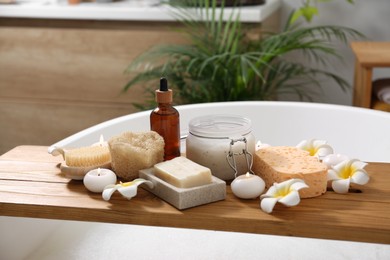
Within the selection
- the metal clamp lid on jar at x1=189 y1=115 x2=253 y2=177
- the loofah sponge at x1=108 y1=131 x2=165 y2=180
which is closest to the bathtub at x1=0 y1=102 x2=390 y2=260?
the loofah sponge at x1=108 y1=131 x2=165 y2=180

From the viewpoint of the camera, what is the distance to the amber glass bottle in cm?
163

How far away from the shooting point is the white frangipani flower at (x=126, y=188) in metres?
1.46

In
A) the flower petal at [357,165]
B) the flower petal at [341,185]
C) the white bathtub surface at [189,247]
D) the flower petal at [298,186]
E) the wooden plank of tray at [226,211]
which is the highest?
the flower petal at [298,186]

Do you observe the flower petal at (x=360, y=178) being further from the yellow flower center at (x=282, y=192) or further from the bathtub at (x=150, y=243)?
the bathtub at (x=150, y=243)

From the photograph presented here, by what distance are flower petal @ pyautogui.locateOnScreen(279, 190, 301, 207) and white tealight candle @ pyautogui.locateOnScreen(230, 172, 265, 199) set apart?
88 mm

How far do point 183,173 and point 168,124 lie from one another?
0.21 metres

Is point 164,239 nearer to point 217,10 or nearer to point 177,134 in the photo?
point 177,134

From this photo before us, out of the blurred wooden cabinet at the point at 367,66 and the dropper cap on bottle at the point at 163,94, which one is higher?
the dropper cap on bottle at the point at 163,94

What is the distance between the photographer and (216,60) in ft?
10.1

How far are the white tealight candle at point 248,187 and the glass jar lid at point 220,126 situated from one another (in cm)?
13

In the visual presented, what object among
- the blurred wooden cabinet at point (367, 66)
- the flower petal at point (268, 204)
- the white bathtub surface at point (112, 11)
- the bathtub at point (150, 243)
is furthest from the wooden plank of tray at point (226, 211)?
the white bathtub surface at point (112, 11)

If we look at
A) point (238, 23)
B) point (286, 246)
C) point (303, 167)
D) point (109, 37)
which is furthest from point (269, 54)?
point (303, 167)

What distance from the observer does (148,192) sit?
1.53 meters

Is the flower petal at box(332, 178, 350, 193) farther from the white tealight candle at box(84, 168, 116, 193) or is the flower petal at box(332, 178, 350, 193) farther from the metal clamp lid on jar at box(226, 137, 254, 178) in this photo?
the white tealight candle at box(84, 168, 116, 193)
